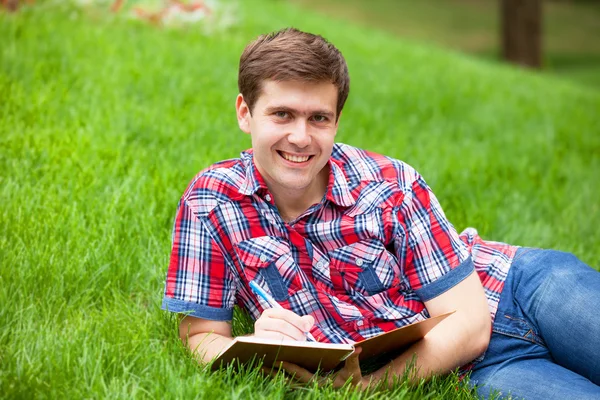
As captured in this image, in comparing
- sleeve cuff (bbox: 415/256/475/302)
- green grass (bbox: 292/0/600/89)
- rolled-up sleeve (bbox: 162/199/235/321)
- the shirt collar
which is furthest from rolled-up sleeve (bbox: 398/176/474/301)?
green grass (bbox: 292/0/600/89)

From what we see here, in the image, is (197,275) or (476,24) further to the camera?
(476,24)

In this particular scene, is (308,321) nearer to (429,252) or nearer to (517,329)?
(429,252)

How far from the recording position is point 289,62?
7.62ft

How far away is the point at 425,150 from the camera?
17.6 feet

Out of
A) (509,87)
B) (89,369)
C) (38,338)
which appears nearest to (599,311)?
(89,369)

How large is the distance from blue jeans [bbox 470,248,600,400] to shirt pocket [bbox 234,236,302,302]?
73 centimetres

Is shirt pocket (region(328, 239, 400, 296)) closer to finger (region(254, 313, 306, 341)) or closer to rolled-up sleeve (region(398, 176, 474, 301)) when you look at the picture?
rolled-up sleeve (region(398, 176, 474, 301))

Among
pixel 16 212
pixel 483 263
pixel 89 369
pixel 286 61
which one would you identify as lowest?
pixel 89 369

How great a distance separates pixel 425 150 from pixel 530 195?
81cm

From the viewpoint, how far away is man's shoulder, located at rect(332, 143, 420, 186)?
256 cm

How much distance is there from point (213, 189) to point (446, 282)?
33.1 inches

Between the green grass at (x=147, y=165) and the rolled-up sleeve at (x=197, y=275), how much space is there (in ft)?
0.59

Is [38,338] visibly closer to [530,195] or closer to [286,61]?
[286,61]

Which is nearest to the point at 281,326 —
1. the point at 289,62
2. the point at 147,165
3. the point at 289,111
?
the point at 289,111
